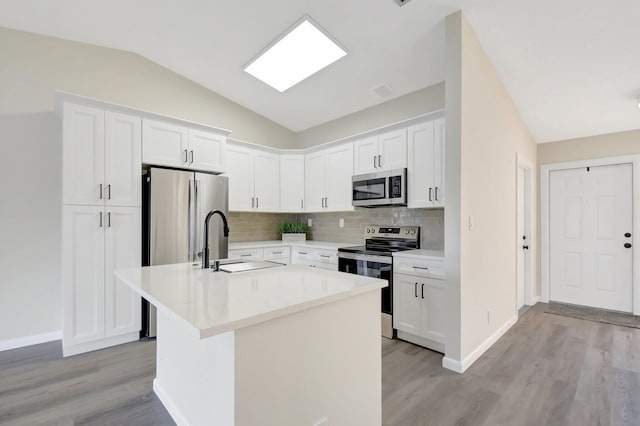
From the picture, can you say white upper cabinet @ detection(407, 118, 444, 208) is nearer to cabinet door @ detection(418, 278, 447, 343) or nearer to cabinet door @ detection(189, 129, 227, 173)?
cabinet door @ detection(418, 278, 447, 343)

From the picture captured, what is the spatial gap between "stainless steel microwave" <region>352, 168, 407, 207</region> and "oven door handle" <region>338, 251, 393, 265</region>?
2.09 ft

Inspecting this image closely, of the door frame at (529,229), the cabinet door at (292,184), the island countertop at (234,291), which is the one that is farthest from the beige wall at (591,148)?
the island countertop at (234,291)

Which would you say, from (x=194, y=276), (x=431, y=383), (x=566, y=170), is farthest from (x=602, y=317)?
(x=194, y=276)

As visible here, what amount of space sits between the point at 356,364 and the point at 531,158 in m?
4.23

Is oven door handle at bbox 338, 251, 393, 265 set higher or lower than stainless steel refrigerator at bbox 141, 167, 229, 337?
lower

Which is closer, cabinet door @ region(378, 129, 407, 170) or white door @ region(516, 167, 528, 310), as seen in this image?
cabinet door @ region(378, 129, 407, 170)

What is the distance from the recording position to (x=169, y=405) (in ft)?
6.37

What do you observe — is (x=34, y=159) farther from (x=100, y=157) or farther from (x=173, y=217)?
(x=173, y=217)

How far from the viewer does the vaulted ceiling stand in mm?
2432

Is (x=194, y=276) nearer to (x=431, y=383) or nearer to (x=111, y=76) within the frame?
(x=431, y=383)

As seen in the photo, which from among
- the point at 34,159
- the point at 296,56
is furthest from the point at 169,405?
the point at 296,56

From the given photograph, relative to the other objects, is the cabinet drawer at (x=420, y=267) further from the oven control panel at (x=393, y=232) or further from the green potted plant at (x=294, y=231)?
the green potted plant at (x=294, y=231)

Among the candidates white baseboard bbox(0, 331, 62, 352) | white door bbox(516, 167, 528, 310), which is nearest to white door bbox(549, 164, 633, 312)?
white door bbox(516, 167, 528, 310)

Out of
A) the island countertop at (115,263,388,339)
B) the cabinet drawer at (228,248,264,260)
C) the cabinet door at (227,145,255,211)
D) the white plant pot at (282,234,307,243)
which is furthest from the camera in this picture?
the white plant pot at (282,234,307,243)
